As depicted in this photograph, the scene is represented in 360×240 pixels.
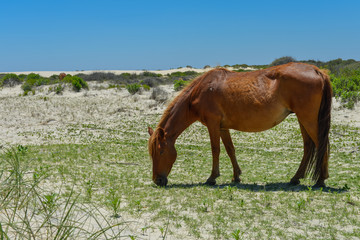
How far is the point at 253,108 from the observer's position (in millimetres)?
6719

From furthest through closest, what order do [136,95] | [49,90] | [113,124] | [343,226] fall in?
[49,90], [136,95], [113,124], [343,226]

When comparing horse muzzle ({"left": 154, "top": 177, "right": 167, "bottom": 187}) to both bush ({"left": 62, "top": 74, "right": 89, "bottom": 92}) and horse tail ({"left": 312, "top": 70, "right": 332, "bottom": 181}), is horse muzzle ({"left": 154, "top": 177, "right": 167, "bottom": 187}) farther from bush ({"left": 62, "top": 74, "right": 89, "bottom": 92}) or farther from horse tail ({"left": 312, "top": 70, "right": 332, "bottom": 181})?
bush ({"left": 62, "top": 74, "right": 89, "bottom": 92})

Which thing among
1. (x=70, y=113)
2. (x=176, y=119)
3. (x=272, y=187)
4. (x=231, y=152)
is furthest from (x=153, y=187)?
(x=70, y=113)

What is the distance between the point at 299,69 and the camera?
6539mm

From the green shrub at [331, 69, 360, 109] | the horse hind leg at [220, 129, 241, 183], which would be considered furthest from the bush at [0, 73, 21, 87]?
the horse hind leg at [220, 129, 241, 183]

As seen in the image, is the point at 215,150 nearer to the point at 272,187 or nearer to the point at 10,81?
the point at 272,187

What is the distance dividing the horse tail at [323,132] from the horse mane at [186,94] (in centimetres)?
208

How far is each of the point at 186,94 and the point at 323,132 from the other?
2.79 metres

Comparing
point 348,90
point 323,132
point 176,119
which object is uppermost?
point 348,90

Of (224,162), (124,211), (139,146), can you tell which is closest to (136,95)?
(139,146)

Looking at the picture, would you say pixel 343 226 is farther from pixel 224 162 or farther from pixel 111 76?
pixel 111 76

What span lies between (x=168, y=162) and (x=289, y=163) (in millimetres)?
4140

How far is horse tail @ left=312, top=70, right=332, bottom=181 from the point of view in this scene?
6227mm

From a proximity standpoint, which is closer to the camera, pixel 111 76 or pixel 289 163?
pixel 289 163
